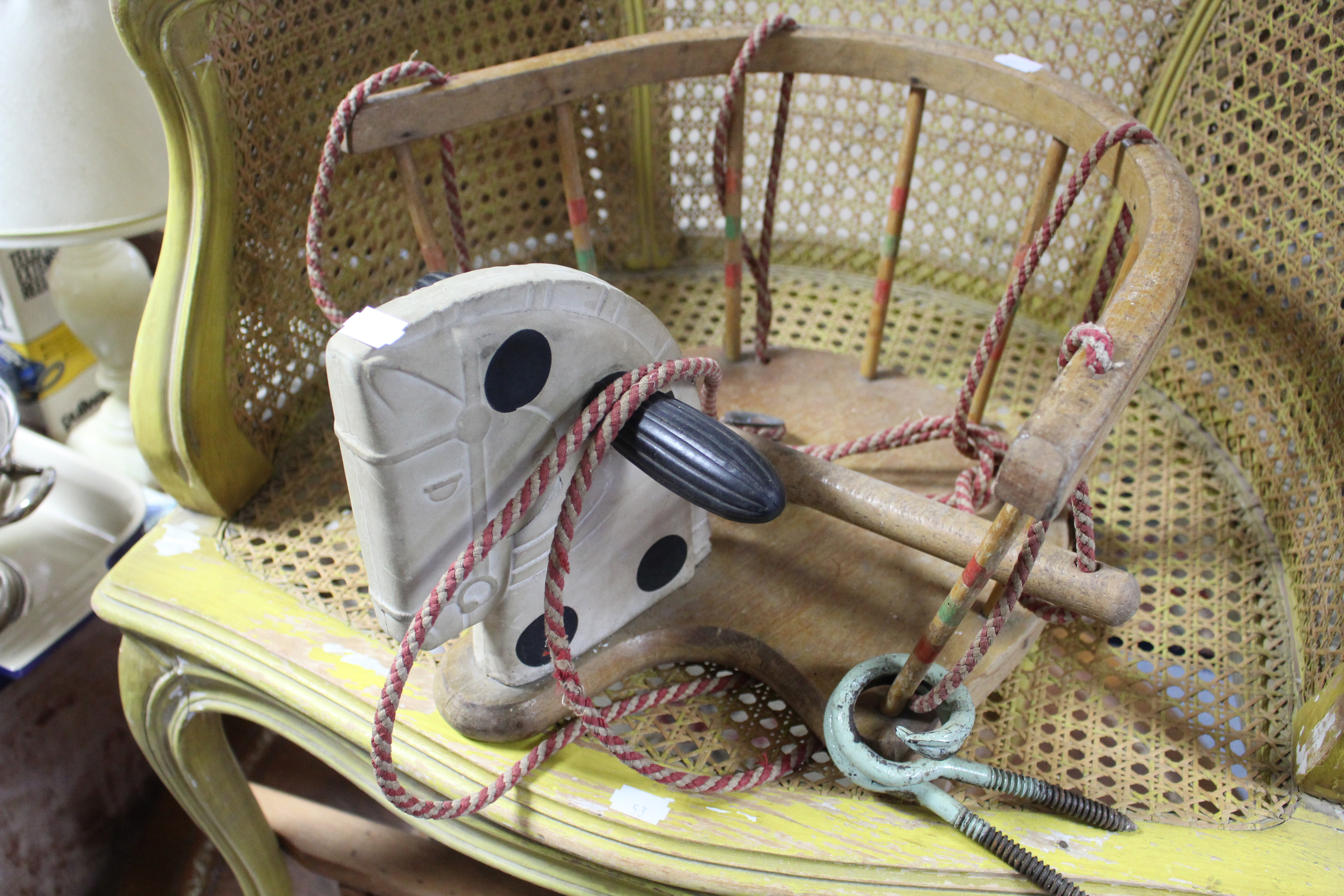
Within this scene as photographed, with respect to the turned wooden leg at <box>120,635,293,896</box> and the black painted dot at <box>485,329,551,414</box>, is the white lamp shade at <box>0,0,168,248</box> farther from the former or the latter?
the black painted dot at <box>485,329,551,414</box>

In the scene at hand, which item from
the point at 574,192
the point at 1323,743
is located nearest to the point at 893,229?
the point at 574,192

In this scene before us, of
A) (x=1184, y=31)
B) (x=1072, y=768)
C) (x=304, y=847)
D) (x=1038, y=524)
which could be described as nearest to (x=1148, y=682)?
(x=1072, y=768)

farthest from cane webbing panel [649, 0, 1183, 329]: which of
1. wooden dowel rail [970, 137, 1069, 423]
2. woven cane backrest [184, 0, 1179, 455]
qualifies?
wooden dowel rail [970, 137, 1069, 423]

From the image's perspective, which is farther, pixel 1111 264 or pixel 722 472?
pixel 1111 264

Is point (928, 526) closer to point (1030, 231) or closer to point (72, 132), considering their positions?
point (1030, 231)

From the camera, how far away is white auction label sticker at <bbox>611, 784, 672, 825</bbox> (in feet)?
1.92

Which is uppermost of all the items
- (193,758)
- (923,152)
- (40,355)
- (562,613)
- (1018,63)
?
(1018,63)

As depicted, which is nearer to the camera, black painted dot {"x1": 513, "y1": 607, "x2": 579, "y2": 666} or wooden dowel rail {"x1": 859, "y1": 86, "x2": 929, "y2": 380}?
black painted dot {"x1": 513, "y1": 607, "x2": 579, "y2": 666}

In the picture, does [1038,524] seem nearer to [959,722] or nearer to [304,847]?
[959,722]

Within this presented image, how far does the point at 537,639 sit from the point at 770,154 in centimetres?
56

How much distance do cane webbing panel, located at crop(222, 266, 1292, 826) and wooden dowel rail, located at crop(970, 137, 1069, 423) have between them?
54mm

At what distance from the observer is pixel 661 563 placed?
2.20ft

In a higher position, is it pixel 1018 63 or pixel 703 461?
pixel 1018 63

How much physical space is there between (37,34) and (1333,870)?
1054 mm
